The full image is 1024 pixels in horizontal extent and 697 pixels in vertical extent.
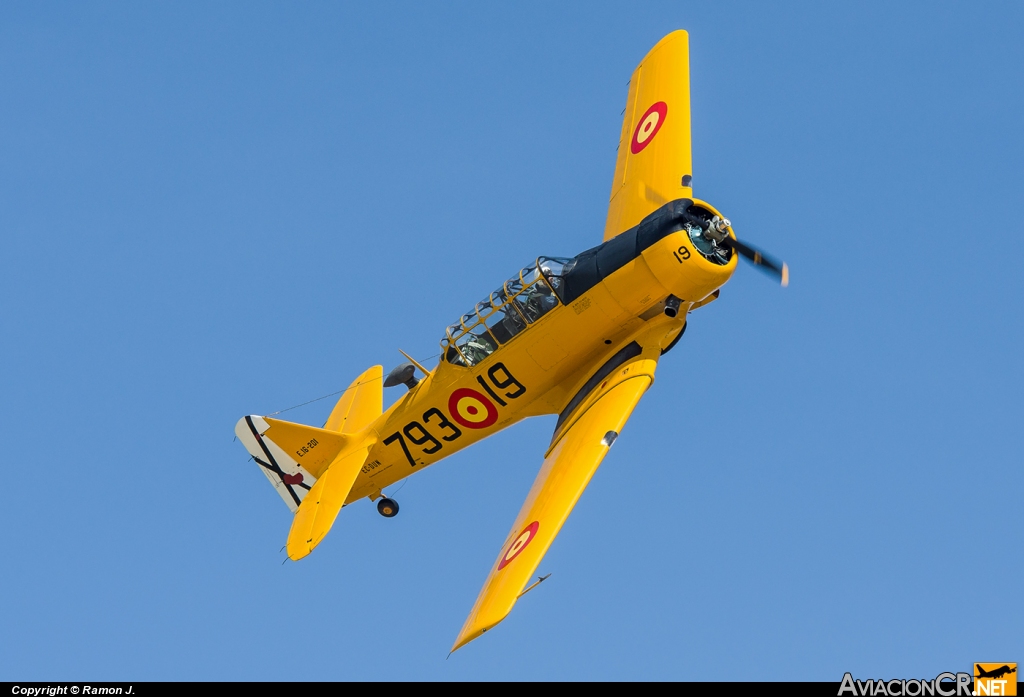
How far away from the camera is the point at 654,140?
2431 centimetres

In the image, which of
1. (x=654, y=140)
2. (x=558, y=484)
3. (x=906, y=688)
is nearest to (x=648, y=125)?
(x=654, y=140)

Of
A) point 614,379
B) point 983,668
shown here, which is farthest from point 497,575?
point 983,668

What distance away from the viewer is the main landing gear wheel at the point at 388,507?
81.3 ft

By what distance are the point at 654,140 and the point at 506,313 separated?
16.2 ft

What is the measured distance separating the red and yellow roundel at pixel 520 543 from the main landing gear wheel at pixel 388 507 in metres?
5.47

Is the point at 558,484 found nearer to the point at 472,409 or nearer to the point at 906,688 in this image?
the point at 472,409

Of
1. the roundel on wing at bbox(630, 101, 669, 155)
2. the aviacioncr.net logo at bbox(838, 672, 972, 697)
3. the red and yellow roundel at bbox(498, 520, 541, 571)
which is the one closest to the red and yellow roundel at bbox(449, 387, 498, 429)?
the red and yellow roundel at bbox(498, 520, 541, 571)

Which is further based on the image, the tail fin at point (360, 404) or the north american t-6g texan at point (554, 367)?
the tail fin at point (360, 404)

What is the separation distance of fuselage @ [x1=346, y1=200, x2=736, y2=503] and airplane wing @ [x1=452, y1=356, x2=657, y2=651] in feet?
1.62

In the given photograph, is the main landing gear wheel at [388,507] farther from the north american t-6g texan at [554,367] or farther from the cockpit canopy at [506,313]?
the cockpit canopy at [506,313]

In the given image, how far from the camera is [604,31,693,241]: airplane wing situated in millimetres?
23495

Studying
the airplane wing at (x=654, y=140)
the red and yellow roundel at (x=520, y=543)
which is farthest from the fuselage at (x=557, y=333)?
the red and yellow roundel at (x=520, y=543)

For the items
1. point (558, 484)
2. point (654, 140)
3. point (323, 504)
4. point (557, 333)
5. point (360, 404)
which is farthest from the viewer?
point (360, 404)

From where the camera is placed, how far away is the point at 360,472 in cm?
2430
